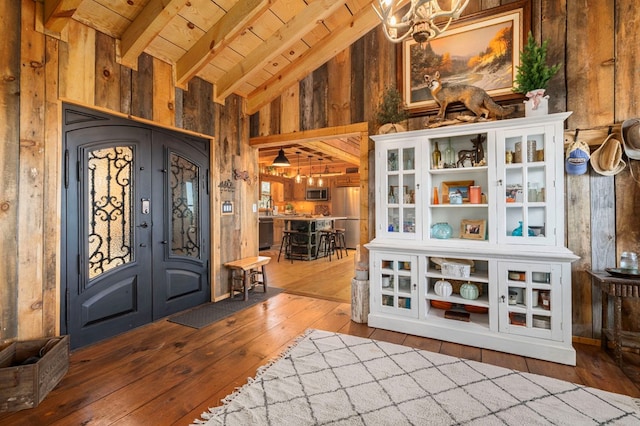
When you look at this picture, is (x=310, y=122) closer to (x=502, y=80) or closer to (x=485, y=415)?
(x=502, y=80)


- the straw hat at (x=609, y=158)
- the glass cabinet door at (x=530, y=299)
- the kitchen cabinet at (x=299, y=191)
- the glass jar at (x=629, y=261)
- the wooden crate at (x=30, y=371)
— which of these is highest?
the kitchen cabinet at (x=299, y=191)

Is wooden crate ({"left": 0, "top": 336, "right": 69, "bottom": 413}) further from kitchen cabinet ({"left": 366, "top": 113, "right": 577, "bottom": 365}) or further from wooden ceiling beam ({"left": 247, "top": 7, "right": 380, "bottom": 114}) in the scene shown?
wooden ceiling beam ({"left": 247, "top": 7, "right": 380, "bottom": 114})

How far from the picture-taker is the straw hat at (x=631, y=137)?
2467mm

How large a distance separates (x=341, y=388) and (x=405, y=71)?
10.9 feet

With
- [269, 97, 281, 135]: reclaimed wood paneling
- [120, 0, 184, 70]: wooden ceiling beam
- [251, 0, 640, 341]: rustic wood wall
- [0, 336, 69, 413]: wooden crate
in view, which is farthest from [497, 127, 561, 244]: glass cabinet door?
[0, 336, 69, 413]: wooden crate

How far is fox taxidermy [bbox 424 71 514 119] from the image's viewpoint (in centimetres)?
287

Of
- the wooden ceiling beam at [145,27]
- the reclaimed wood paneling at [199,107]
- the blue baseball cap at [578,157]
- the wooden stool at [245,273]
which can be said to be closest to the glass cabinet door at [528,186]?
the blue baseball cap at [578,157]

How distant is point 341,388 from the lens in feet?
6.79

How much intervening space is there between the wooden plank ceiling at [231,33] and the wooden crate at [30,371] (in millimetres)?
2489

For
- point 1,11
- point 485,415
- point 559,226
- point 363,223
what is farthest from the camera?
point 363,223

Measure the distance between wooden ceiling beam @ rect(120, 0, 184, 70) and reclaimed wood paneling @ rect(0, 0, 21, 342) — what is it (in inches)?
29.3

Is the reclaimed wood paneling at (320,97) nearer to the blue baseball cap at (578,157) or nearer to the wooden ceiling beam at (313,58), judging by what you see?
the wooden ceiling beam at (313,58)

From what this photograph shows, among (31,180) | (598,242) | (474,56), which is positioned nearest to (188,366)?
(31,180)

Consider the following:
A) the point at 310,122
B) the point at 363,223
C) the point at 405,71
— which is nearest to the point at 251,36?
the point at 310,122
